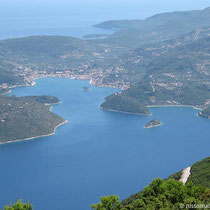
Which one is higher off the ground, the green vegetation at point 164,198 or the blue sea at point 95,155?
the green vegetation at point 164,198

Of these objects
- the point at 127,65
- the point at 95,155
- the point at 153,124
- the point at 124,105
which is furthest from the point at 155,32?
the point at 95,155

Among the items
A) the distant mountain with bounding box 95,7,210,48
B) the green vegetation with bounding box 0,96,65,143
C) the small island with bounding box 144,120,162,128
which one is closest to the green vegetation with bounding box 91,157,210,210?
the green vegetation with bounding box 0,96,65,143

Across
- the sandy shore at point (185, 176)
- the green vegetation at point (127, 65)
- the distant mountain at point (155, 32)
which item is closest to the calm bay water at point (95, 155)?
the green vegetation at point (127, 65)

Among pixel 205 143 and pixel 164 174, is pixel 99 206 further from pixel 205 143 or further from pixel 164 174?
pixel 205 143

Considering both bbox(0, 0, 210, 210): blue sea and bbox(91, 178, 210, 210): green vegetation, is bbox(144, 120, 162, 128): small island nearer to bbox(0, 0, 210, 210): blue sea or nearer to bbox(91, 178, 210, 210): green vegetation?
bbox(0, 0, 210, 210): blue sea

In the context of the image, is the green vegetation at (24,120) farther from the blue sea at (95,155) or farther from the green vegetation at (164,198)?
the green vegetation at (164,198)

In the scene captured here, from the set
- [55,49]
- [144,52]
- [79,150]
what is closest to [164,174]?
[79,150]
